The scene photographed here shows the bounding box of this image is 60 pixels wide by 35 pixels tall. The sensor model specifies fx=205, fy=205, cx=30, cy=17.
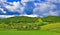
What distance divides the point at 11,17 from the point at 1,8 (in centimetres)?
19

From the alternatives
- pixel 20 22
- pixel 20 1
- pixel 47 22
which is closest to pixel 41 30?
pixel 47 22

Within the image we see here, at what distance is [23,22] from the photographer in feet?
9.50

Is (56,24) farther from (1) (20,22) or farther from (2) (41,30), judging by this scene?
(1) (20,22)

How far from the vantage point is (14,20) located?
9.51ft

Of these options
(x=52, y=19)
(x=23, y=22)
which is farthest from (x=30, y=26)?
(x=52, y=19)

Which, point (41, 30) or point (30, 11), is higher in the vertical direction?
point (30, 11)

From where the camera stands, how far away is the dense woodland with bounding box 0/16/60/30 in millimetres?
2877

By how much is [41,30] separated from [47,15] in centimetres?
23

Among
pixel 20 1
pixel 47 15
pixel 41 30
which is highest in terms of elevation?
pixel 20 1

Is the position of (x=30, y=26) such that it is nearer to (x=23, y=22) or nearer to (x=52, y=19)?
(x=23, y=22)

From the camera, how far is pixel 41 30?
2.87 meters

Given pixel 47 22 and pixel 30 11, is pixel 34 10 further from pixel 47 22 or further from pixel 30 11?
pixel 47 22

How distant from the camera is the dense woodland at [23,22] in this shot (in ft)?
9.44

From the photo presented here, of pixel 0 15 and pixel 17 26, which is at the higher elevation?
pixel 0 15
